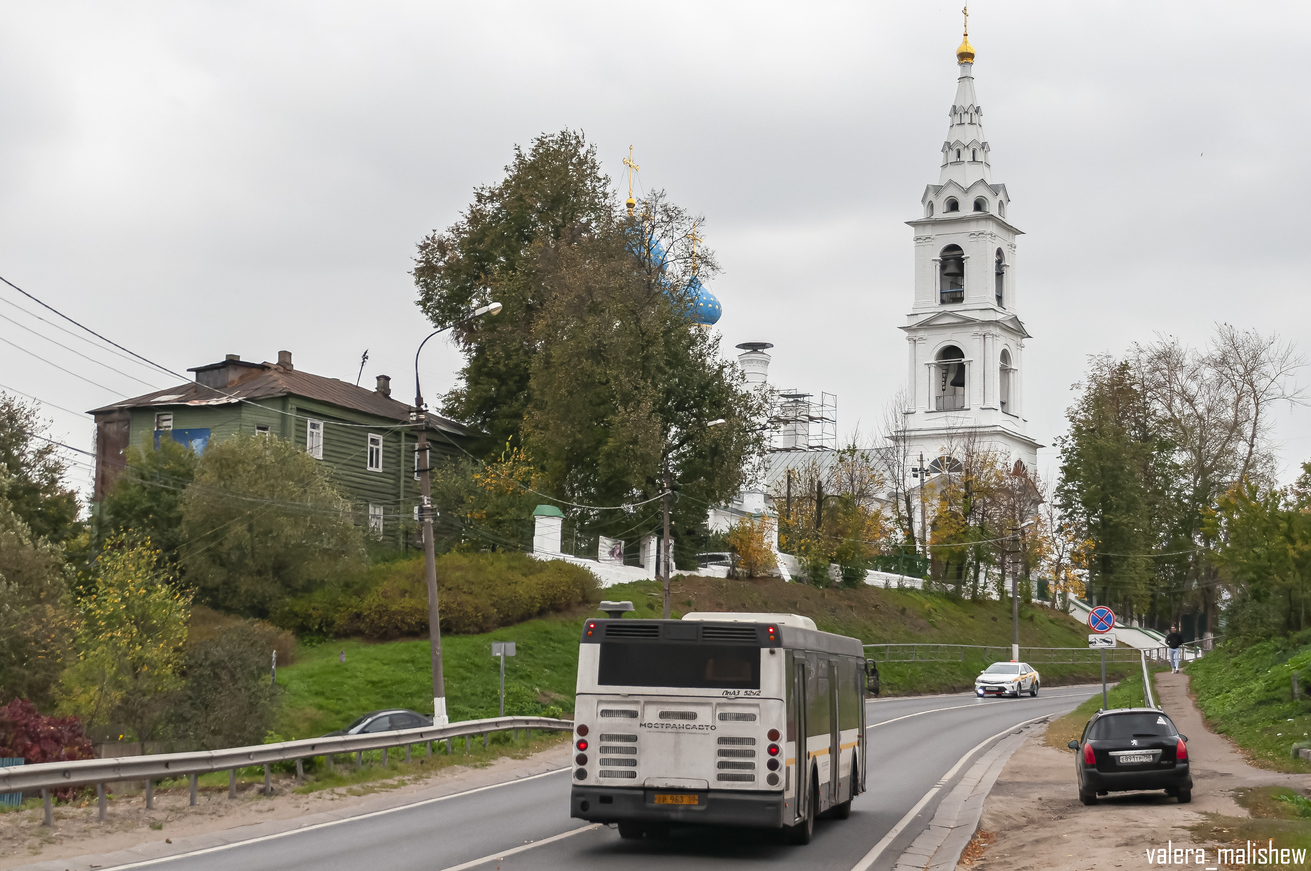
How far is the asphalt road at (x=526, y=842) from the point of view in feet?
44.2

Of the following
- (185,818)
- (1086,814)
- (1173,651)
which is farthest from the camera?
(1173,651)

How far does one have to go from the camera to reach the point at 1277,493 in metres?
38.0

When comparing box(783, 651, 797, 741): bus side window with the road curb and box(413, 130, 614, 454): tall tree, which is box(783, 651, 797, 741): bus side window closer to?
the road curb

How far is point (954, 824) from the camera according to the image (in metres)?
17.3

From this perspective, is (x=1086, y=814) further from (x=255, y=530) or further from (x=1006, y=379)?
(x=1006, y=379)

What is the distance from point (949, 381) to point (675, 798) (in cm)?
7194

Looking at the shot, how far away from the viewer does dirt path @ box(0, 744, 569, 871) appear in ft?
46.0

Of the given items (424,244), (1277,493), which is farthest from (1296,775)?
(424,244)

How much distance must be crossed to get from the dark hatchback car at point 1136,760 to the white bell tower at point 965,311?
61647 millimetres

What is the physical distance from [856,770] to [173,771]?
905 centimetres

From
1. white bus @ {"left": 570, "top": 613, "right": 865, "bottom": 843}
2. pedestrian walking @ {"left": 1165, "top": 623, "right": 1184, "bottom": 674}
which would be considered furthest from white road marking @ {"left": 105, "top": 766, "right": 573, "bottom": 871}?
pedestrian walking @ {"left": 1165, "top": 623, "right": 1184, "bottom": 674}

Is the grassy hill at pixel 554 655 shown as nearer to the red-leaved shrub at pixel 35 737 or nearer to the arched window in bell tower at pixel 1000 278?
the red-leaved shrub at pixel 35 737

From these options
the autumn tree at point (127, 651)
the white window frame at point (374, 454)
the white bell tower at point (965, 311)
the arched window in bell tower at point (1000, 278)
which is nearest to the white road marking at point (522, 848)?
the autumn tree at point (127, 651)

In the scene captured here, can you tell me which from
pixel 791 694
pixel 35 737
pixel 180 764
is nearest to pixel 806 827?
pixel 791 694
